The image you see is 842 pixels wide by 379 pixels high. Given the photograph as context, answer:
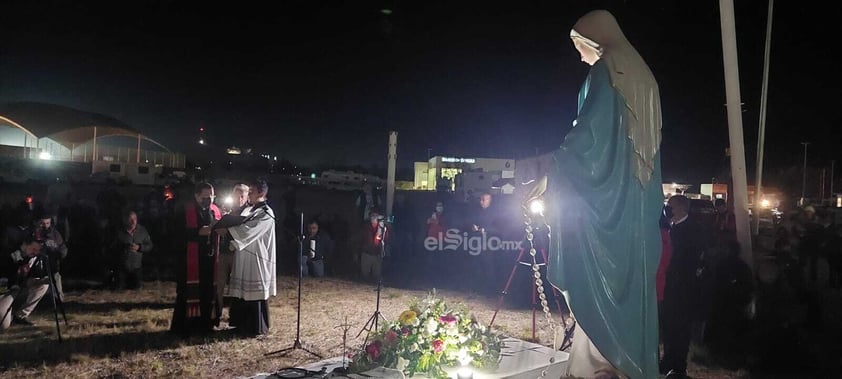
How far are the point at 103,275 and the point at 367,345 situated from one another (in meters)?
10.1

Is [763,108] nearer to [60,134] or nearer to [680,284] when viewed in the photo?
[680,284]

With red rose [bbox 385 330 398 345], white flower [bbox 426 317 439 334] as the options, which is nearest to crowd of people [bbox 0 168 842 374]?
white flower [bbox 426 317 439 334]

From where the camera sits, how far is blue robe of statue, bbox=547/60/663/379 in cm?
294

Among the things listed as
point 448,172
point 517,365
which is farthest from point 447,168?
point 517,365

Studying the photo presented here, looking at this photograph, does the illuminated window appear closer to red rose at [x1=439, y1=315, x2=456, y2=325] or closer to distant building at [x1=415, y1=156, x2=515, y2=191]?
distant building at [x1=415, y1=156, x2=515, y2=191]

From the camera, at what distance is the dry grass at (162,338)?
6711 millimetres

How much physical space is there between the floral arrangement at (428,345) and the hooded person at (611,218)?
2.30m

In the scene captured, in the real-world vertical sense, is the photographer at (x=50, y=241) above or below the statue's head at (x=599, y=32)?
below

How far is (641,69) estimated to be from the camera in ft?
Answer: 10.0

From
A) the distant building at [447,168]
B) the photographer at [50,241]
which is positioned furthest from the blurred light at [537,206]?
the distant building at [447,168]

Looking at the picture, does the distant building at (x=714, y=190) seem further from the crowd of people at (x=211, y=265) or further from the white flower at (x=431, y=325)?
the white flower at (x=431, y=325)

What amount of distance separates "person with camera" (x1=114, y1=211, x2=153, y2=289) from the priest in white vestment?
455cm

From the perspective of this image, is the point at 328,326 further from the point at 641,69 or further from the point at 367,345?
the point at 641,69

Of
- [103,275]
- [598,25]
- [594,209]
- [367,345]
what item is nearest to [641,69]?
[598,25]
